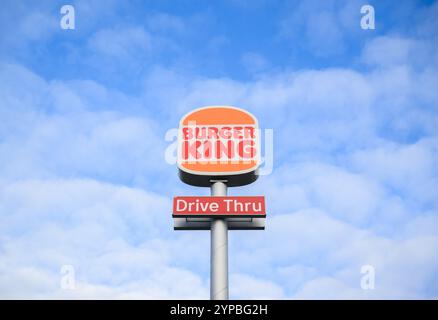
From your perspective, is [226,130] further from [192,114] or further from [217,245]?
[217,245]

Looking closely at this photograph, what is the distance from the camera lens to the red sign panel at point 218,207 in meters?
20.6

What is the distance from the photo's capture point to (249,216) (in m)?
20.7

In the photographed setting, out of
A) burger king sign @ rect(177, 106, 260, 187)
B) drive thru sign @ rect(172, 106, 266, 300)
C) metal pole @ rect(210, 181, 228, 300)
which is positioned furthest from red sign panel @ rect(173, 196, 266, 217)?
burger king sign @ rect(177, 106, 260, 187)

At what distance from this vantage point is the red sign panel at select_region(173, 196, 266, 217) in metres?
20.6

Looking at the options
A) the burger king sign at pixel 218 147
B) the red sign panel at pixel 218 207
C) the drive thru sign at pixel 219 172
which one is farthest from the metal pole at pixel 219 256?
the burger king sign at pixel 218 147

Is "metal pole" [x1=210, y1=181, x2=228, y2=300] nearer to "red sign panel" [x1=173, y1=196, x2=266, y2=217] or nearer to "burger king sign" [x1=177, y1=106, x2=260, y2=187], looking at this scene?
"red sign panel" [x1=173, y1=196, x2=266, y2=217]

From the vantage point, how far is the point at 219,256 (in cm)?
2025

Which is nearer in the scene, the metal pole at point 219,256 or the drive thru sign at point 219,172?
the metal pole at point 219,256

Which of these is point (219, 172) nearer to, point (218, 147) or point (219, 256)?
point (218, 147)

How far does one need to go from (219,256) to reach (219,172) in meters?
3.44

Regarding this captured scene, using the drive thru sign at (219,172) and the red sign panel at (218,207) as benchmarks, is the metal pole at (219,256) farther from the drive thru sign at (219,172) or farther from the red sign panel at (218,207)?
the red sign panel at (218,207)

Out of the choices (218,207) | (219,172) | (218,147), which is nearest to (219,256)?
(218,207)
